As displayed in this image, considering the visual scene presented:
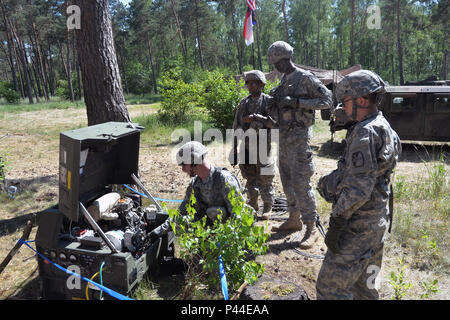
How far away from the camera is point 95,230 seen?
293 centimetres

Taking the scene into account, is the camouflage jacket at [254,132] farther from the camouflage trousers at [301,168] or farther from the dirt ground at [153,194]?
the dirt ground at [153,194]

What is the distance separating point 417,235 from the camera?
402cm

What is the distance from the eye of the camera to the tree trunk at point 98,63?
5.08 meters

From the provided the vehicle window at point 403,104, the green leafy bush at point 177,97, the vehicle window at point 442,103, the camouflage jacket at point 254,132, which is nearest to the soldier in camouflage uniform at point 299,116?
the camouflage jacket at point 254,132

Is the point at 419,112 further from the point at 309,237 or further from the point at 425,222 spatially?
the point at 309,237

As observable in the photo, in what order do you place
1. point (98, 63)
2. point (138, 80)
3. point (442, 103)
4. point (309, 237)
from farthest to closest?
point (138, 80) < point (442, 103) < point (98, 63) < point (309, 237)

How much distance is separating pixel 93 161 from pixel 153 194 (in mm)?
2815

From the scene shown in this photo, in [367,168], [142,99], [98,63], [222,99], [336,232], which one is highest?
[142,99]

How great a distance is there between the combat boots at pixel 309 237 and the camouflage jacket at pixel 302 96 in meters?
1.17

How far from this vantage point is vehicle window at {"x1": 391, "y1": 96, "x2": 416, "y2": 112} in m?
8.58

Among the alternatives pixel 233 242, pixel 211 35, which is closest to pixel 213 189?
pixel 233 242

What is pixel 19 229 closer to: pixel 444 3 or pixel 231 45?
pixel 444 3

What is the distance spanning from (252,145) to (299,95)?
102 centimetres
